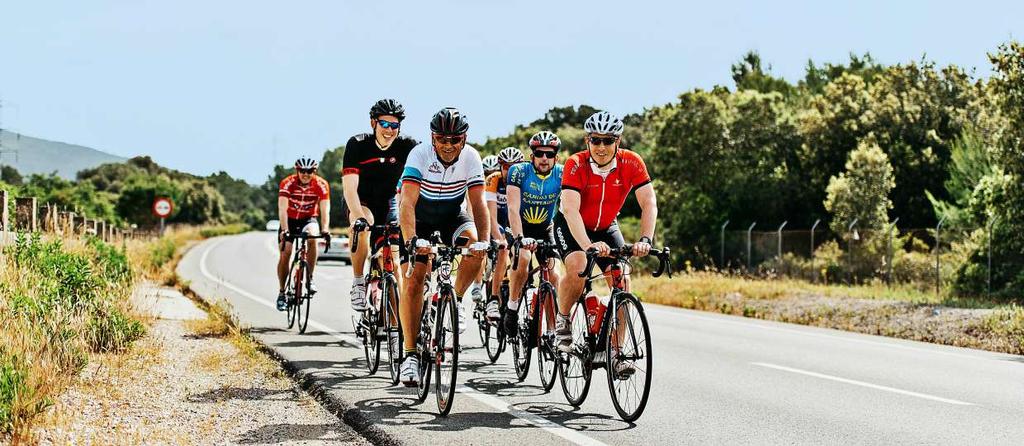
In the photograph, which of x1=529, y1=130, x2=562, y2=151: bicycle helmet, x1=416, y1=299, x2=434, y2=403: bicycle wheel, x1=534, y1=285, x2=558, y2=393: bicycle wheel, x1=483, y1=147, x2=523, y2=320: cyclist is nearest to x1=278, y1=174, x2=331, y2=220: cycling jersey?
x1=483, y1=147, x2=523, y2=320: cyclist

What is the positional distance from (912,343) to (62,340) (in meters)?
10.3

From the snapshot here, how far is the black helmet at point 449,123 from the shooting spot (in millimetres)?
7531

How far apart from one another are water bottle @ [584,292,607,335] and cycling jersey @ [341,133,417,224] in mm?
2907

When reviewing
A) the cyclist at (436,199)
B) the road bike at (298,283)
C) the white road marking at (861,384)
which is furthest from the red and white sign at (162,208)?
the cyclist at (436,199)

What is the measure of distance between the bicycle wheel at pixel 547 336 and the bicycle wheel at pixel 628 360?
0.71 m

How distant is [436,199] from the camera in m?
7.86

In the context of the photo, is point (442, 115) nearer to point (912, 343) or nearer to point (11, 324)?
point (11, 324)

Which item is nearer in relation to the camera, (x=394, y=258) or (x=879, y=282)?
(x=394, y=258)

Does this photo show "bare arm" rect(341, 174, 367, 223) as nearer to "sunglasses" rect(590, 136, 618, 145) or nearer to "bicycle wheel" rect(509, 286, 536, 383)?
"bicycle wheel" rect(509, 286, 536, 383)

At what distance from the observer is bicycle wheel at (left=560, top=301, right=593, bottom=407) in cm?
743

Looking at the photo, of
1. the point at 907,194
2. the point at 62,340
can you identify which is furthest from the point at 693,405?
the point at 907,194

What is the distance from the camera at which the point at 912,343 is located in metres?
14.1

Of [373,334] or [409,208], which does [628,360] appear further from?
[373,334]

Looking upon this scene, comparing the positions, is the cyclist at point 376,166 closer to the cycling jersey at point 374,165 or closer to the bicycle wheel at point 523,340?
the cycling jersey at point 374,165
